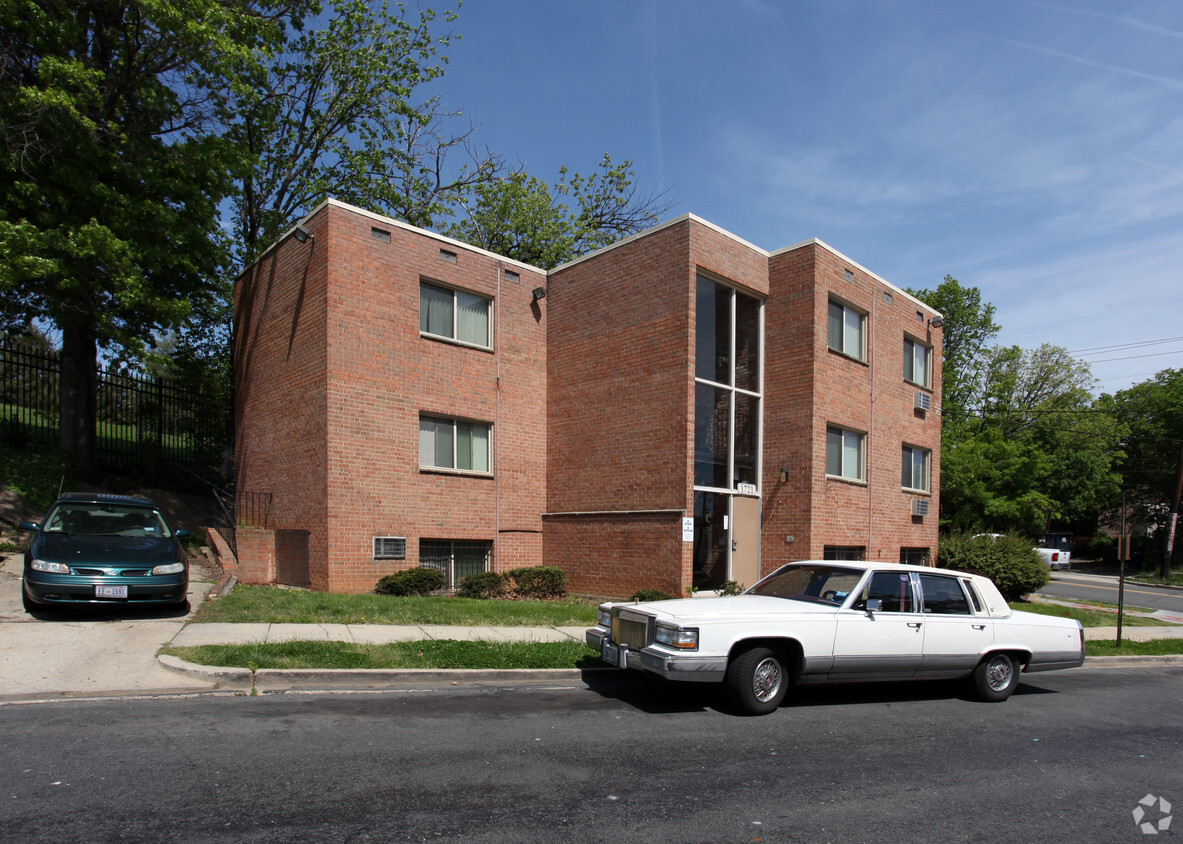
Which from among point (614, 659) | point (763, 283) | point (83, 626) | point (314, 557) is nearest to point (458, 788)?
point (614, 659)

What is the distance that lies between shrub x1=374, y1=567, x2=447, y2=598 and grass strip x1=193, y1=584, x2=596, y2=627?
0.57 metres

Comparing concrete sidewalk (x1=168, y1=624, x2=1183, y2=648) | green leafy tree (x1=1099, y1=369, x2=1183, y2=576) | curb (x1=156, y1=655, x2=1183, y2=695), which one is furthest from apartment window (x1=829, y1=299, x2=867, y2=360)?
green leafy tree (x1=1099, y1=369, x2=1183, y2=576)

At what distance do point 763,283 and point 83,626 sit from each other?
14.0 metres

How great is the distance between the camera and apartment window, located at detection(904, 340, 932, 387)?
21.3 m

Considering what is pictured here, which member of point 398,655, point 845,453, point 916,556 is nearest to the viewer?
point 398,655

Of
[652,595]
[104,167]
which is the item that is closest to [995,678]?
[652,595]

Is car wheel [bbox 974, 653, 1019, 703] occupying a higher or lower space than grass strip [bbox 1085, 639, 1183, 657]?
higher

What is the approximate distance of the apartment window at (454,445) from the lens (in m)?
16.0

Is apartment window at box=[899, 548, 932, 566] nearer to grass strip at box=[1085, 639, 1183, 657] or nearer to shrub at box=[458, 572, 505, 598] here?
grass strip at box=[1085, 639, 1183, 657]

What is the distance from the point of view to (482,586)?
1513cm

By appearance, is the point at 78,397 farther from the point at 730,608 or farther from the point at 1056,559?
the point at 1056,559

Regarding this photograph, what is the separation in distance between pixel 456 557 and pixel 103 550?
289 inches

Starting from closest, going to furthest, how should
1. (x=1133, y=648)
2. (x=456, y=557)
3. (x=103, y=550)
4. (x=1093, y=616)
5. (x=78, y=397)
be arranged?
(x=103, y=550) < (x=1133, y=648) < (x=456, y=557) < (x=78, y=397) < (x=1093, y=616)

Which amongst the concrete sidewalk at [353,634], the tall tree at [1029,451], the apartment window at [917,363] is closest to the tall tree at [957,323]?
the tall tree at [1029,451]
